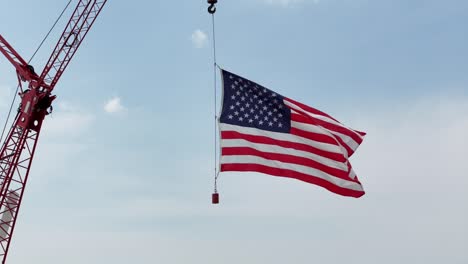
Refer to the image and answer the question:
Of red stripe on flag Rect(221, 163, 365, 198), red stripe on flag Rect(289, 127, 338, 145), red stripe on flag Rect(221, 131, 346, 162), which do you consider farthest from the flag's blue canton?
red stripe on flag Rect(221, 163, 365, 198)

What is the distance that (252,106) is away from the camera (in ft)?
93.0

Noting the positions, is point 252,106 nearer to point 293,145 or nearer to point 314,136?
point 293,145

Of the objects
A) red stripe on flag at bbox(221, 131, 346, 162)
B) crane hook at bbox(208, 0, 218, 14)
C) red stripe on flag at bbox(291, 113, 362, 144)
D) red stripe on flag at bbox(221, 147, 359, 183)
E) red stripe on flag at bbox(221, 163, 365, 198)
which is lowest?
red stripe on flag at bbox(221, 163, 365, 198)

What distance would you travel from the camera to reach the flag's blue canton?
27797mm

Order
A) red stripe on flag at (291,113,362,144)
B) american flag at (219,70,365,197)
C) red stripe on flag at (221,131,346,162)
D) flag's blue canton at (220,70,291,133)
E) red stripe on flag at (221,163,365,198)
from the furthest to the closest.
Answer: red stripe on flag at (291,113,362,144), flag's blue canton at (220,70,291,133), red stripe on flag at (221,131,346,162), american flag at (219,70,365,197), red stripe on flag at (221,163,365,198)

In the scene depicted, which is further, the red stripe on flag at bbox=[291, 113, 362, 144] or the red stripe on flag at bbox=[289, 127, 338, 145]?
the red stripe on flag at bbox=[291, 113, 362, 144]

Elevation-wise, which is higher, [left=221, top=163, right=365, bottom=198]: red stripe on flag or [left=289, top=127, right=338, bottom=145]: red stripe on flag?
[left=289, top=127, right=338, bottom=145]: red stripe on flag

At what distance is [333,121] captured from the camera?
1142 inches

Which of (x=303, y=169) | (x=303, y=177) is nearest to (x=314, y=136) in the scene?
(x=303, y=169)

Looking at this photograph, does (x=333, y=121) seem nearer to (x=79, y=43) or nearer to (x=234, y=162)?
(x=234, y=162)

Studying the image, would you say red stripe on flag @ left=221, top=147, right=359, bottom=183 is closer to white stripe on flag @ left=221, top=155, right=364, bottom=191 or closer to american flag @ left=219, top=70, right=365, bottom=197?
american flag @ left=219, top=70, right=365, bottom=197

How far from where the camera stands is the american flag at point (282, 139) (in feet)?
88.0

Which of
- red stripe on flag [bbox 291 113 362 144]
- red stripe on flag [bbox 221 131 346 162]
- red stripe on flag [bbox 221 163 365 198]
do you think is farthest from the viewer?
red stripe on flag [bbox 291 113 362 144]

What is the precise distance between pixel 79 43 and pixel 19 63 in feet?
28.3
